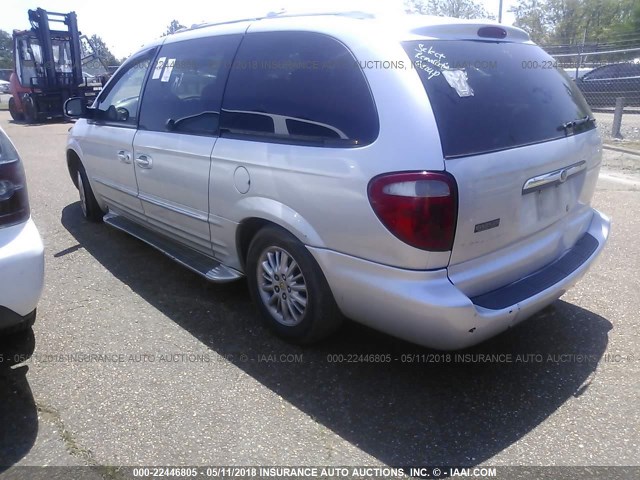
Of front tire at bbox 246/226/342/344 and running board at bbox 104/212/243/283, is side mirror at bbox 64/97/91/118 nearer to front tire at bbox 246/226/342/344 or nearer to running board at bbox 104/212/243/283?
running board at bbox 104/212/243/283

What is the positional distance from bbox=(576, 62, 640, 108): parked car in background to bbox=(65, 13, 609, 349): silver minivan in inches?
528

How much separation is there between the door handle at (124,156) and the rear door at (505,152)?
2518 millimetres

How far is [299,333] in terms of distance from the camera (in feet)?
10.3

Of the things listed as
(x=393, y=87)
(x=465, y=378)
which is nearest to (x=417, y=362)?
(x=465, y=378)

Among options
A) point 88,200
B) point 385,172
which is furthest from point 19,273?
point 88,200

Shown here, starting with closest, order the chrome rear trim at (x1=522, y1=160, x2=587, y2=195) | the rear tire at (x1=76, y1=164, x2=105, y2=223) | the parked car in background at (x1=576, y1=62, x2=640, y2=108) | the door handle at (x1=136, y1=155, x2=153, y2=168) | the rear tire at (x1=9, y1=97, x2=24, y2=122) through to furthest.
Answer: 1. the chrome rear trim at (x1=522, y1=160, x2=587, y2=195)
2. the door handle at (x1=136, y1=155, x2=153, y2=168)
3. the rear tire at (x1=76, y1=164, x2=105, y2=223)
4. the parked car in background at (x1=576, y1=62, x2=640, y2=108)
5. the rear tire at (x1=9, y1=97, x2=24, y2=122)

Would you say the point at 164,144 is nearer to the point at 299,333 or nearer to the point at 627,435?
the point at 299,333

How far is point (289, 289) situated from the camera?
3115 mm

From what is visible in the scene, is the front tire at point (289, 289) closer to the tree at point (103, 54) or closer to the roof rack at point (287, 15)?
the roof rack at point (287, 15)

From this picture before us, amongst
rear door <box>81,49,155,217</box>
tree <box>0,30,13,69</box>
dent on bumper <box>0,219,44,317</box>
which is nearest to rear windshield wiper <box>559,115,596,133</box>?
dent on bumper <box>0,219,44,317</box>

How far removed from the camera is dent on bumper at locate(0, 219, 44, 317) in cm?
259

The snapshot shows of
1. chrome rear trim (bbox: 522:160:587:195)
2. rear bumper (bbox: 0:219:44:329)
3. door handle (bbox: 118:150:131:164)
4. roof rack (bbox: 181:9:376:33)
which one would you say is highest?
roof rack (bbox: 181:9:376:33)

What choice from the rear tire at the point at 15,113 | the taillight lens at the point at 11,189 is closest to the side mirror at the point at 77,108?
the taillight lens at the point at 11,189

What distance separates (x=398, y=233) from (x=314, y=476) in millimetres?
1099
